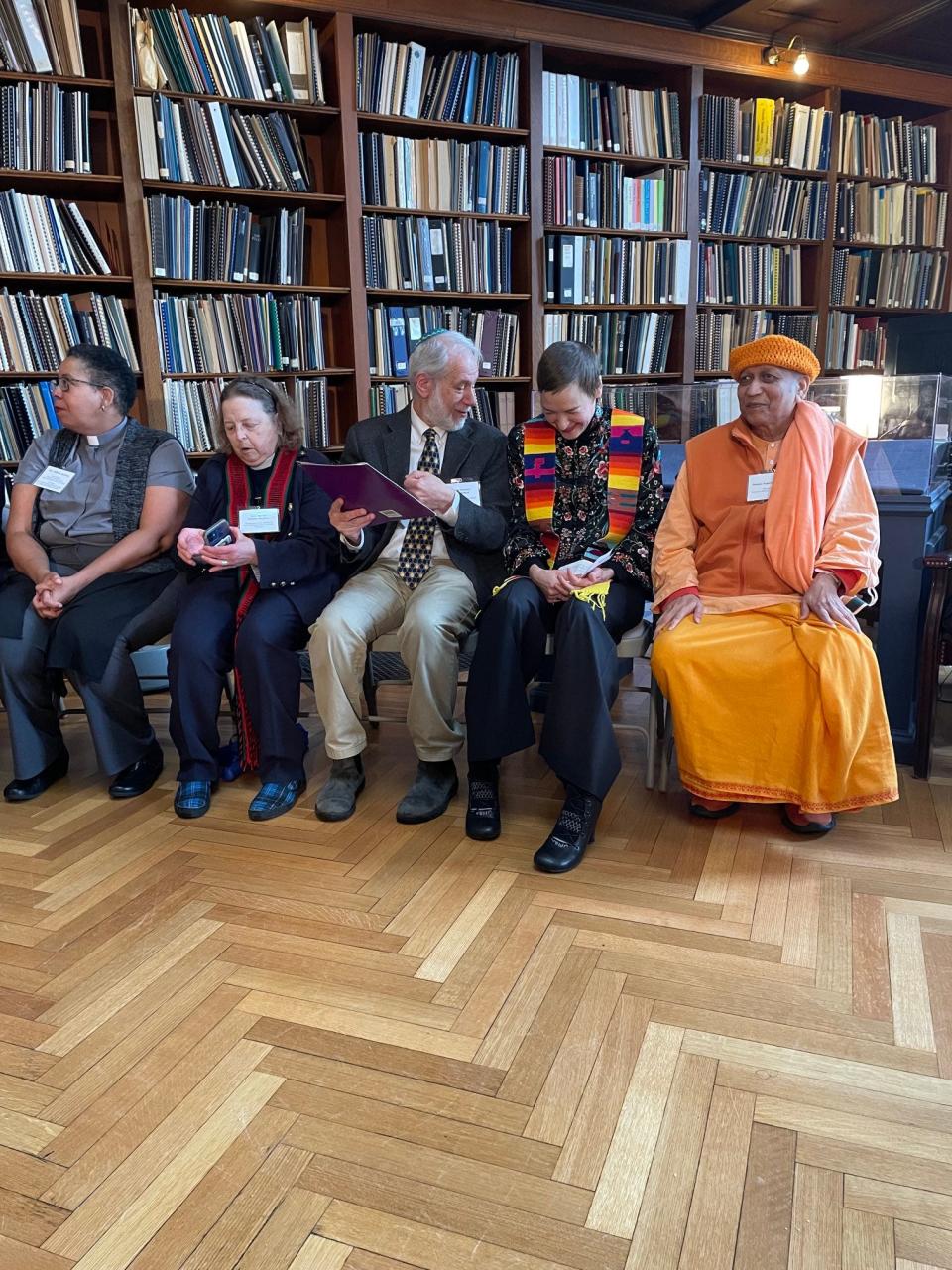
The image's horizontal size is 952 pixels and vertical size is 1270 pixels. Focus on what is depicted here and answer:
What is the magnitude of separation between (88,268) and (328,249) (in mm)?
1089

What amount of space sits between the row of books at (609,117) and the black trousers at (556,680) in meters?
2.80

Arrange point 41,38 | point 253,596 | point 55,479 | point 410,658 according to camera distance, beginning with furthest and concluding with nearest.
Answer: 1. point 41,38
2. point 55,479
3. point 253,596
4. point 410,658

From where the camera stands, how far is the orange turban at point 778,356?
220 cm

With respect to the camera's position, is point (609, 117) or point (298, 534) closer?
point (298, 534)

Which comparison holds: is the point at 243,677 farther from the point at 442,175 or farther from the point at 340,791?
the point at 442,175

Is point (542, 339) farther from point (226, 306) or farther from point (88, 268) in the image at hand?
point (88, 268)

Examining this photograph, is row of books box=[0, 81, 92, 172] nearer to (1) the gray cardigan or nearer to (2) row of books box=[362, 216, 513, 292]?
(2) row of books box=[362, 216, 513, 292]

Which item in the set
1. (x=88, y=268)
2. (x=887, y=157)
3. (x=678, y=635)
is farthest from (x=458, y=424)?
(x=887, y=157)

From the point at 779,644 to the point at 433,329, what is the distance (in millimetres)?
2629

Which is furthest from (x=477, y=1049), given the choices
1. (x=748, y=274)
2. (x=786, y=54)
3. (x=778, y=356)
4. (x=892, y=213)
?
(x=892, y=213)

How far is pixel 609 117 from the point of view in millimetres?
4188

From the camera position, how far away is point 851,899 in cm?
190

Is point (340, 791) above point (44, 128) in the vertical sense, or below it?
below

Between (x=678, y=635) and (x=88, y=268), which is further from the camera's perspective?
(x=88, y=268)
